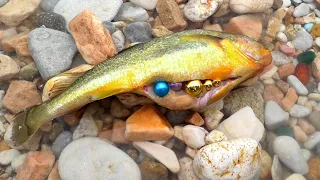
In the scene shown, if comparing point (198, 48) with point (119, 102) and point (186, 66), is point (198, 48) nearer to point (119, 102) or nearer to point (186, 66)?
point (186, 66)

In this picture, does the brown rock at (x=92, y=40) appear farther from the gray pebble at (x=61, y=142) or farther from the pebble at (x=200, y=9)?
the pebble at (x=200, y=9)

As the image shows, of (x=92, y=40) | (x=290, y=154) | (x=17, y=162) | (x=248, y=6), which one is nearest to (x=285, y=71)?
(x=248, y=6)

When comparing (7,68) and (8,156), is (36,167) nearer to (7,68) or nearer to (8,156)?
(8,156)

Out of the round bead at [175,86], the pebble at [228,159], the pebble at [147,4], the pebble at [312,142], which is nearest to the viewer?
the pebble at [228,159]

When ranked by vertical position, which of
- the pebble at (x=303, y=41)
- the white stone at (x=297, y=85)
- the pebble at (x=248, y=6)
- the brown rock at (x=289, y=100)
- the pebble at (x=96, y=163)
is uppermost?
the pebble at (x=248, y=6)

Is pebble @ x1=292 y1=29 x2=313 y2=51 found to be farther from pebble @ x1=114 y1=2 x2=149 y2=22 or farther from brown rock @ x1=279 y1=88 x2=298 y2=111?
pebble @ x1=114 y1=2 x2=149 y2=22

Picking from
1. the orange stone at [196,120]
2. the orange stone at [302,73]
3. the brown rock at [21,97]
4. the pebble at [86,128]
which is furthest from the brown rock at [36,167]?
the orange stone at [302,73]
